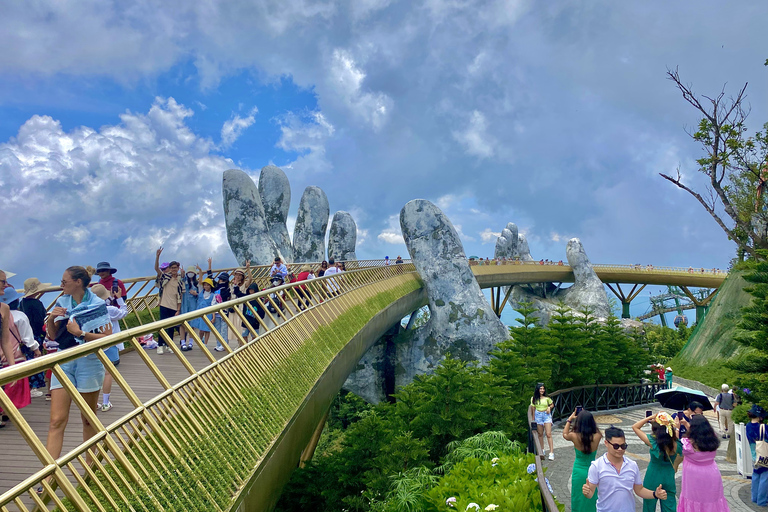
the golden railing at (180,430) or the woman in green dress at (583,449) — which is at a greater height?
the golden railing at (180,430)

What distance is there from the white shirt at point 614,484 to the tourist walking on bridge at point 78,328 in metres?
4.76

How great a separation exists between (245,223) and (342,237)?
21.3 feet

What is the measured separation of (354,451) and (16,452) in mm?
5842

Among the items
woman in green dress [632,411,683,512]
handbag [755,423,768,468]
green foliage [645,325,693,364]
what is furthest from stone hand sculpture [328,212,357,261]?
woman in green dress [632,411,683,512]

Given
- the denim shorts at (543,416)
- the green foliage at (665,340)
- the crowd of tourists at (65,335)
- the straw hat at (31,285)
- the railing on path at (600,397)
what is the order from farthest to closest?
the green foliage at (665,340) → the railing on path at (600,397) → the denim shorts at (543,416) → the straw hat at (31,285) → the crowd of tourists at (65,335)

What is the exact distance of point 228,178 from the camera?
2800cm

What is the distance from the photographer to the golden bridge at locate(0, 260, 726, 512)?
10.7ft

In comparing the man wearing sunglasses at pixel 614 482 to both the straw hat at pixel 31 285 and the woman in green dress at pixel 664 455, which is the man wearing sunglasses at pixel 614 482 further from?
the straw hat at pixel 31 285

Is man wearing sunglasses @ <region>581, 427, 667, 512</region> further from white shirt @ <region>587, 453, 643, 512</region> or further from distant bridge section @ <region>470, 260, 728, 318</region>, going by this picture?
distant bridge section @ <region>470, 260, 728, 318</region>

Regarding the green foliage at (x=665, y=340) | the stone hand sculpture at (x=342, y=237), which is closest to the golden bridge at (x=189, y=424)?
the stone hand sculpture at (x=342, y=237)

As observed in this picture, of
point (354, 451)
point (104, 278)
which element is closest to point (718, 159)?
point (354, 451)

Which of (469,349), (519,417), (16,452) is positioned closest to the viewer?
(16,452)

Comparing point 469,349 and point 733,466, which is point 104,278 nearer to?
point 733,466

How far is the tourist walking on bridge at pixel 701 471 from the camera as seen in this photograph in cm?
556
